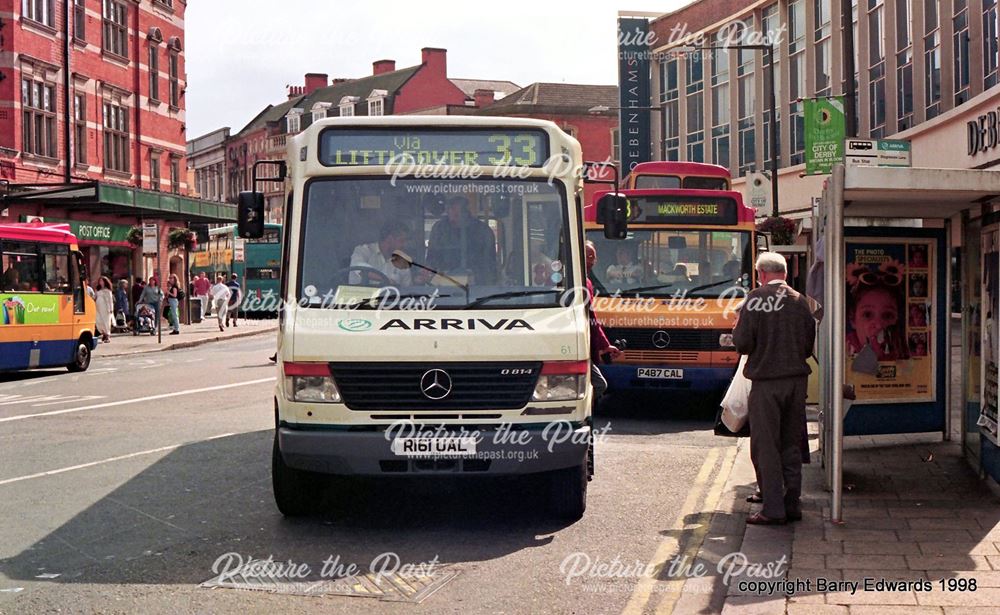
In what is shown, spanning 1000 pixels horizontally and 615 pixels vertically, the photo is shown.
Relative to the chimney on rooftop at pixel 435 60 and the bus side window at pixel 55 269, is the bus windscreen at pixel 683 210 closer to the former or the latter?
the bus side window at pixel 55 269

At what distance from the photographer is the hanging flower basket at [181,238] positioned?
43.7 meters

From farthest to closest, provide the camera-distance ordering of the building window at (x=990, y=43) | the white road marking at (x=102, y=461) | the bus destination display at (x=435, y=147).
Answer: the building window at (x=990, y=43) < the white road marking at (x=102, y=461) < the bus destination display at (x=435, y=147)

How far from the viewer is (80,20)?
128ft

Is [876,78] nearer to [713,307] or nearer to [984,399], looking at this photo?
[713,307]

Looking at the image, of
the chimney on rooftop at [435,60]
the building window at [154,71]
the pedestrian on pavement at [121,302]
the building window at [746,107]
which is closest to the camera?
the pedestrian on pavement at [121,302]

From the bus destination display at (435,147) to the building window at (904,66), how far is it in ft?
91.4

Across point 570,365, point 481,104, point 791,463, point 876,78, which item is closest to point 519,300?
point 570,365

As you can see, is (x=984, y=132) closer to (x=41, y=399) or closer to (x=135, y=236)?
(x=41, y=399)

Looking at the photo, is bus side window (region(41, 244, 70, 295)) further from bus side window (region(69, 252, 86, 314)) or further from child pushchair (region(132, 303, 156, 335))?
child pushchair (region(132, 303, 156, 335))

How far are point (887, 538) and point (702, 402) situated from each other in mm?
8407

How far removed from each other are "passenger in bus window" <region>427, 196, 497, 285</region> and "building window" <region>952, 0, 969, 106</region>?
24.1 metres

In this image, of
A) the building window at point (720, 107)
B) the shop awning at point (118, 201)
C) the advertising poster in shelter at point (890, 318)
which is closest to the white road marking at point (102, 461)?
the advertising poster in shelter at point (890, 318)

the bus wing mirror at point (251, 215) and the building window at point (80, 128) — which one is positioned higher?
the building window at point (80, 128)

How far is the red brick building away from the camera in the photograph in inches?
1352
